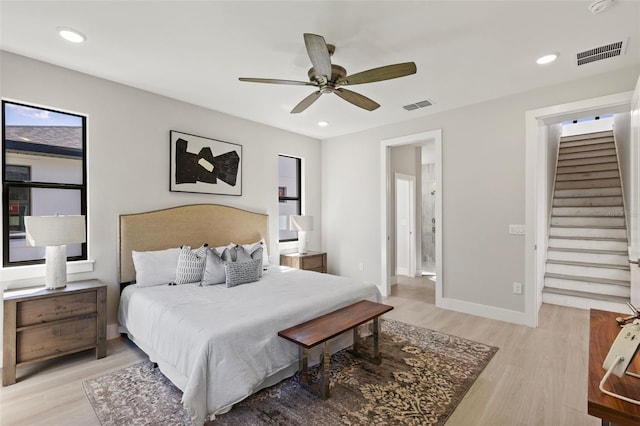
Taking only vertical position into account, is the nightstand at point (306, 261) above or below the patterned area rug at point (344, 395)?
above

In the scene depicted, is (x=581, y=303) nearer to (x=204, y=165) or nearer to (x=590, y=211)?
(x=590, y=211)

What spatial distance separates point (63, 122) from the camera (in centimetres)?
302

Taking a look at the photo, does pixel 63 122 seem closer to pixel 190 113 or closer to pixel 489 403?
pixel 190 113

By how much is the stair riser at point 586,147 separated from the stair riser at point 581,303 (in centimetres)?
383

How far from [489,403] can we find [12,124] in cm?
453

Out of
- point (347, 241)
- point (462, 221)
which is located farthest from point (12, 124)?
point (462, 221)

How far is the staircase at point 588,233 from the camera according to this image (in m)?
4.25

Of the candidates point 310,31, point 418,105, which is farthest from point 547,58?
point 310,31

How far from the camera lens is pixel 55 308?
8.30 feet

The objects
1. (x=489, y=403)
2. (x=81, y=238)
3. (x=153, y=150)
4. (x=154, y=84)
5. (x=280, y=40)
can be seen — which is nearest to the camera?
(x=489, y=403)

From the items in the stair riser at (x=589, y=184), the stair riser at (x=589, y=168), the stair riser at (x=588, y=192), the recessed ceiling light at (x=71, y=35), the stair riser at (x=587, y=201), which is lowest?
the stair riser at (x=587, y=201)

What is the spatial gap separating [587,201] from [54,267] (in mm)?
7844

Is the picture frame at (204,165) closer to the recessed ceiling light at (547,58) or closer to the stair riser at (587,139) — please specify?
the recessed ceiling light at (547,58)

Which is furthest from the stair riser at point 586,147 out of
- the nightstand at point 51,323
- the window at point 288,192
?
the nightstand at point 51,323
